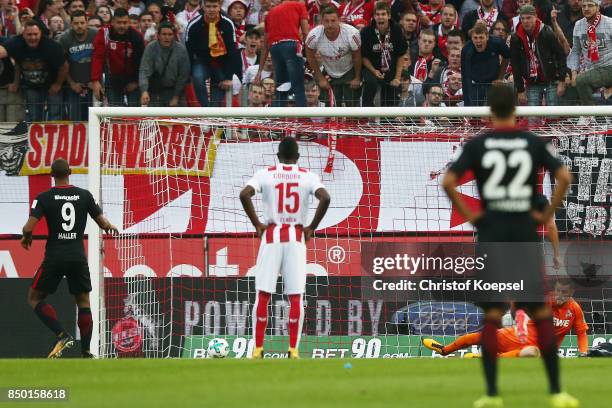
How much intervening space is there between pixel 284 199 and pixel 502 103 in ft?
17.0

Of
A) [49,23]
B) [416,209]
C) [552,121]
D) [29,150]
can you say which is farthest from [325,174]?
Answer: [49,23]

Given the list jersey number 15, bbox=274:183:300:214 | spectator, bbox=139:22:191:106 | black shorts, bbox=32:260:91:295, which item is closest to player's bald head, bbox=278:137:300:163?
jersey number 15, bbox=274:183:300:214

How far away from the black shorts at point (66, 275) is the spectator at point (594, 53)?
8.15m

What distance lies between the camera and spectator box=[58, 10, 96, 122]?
19.1 meters

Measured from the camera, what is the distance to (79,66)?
19.2 m

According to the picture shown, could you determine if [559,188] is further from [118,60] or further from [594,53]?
[118,60]

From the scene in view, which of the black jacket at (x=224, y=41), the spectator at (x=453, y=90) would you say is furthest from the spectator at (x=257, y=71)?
the spectator at (x=453, y=90)

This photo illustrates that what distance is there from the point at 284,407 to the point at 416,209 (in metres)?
9.89

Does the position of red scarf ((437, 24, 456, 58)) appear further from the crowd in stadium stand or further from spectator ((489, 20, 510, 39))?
spectator ((489, 20, 510, 39))

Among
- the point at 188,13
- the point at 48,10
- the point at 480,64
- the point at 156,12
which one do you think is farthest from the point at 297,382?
the point at 48,10

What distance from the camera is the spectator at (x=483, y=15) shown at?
20.8 m

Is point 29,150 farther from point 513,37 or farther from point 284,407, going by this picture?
point 284,407

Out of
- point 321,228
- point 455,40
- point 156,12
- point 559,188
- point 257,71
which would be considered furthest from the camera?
point 156,12

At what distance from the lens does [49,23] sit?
21.1 meters
